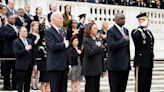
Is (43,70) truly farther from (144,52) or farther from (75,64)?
(144,52)

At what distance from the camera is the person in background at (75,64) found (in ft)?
43.1

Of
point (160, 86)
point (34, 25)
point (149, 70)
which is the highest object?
point (34, 25)

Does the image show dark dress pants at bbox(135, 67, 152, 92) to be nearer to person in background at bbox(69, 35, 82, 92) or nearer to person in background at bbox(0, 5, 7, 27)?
person in background at bbox(69, 35, 82, 92)

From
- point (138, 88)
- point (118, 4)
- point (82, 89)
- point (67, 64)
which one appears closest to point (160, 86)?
point (82, 89)

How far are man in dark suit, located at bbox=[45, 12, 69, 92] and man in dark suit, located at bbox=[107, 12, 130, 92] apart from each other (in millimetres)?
1133

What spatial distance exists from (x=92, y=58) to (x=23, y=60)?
61.9 inches

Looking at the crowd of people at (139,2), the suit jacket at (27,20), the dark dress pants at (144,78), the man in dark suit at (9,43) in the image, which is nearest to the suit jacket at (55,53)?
the dark dress pants at (144,78)

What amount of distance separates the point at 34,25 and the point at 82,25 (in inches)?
137

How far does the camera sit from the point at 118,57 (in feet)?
36.5

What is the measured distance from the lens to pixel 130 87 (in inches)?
592

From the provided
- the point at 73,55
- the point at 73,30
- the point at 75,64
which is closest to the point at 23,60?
the point at 73,55

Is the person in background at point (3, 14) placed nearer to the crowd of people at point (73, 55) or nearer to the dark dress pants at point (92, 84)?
the crowd of people at point (73, 55)

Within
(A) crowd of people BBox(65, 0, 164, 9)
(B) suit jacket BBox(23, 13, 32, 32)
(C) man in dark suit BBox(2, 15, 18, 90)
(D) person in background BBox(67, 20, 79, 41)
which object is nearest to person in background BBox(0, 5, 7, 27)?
(C) man in dark suit BBox(2, 15, 18, 90)

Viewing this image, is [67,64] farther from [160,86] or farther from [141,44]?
[160,86]
